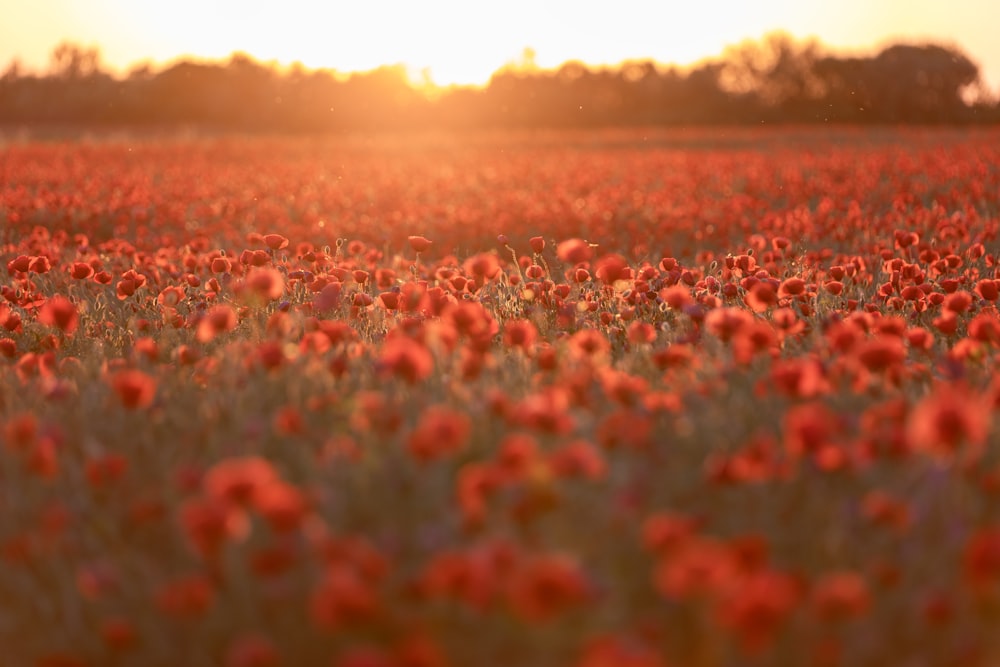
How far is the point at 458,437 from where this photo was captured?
2.08m

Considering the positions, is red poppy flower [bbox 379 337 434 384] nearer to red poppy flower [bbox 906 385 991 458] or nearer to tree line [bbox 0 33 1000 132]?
red poppy flower [bbox 906 385 991 458]

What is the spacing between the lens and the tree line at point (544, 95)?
149 ft

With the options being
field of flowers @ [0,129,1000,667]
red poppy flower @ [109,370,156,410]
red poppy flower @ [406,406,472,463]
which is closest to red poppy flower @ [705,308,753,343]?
field of flowers @ [0,129,1000,667]

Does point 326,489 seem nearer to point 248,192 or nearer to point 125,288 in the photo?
point 125,288

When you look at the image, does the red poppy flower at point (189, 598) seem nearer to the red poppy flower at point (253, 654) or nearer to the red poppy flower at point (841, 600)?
the red poppy flower at point (253, 654)

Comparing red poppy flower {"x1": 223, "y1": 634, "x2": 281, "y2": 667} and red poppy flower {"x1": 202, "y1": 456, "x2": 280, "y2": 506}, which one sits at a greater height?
red poppy flower {"x1": 202, "y1": 456, "x2": 280, "y2": 506}

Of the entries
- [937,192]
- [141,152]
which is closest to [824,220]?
[937,192]

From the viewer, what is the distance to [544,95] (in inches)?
1919

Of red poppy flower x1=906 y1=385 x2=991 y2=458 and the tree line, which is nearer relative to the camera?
red poppy flower x1=906 y1=385 x2=991 y2=458

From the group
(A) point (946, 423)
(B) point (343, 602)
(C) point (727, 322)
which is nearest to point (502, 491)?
(B) point (343, 602)

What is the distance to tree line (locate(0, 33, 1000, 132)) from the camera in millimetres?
45438

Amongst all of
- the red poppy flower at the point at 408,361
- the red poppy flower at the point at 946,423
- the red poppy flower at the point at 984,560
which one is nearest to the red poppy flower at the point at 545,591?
the red poppy flower at the point at 984,560

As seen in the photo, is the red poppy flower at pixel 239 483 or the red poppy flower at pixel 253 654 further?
the red poppy flower at pixel 239 483

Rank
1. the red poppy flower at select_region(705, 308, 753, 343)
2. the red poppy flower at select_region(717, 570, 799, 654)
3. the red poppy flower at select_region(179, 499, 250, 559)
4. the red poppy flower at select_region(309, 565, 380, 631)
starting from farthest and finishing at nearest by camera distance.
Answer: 1. the red poppy flower at select_region(705, 308, 753, 343)
2. the red poppy flower at select_region(179, 499, 250, 559)
3. the red poppy flower at select_region(309, 565, 380, 631)
4. the red poppy flower at select_region(717, 570, 799, 654)
